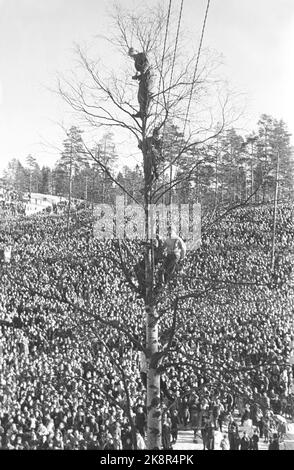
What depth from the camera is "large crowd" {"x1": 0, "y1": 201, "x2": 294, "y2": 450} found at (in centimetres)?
768

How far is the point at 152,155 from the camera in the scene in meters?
6.66

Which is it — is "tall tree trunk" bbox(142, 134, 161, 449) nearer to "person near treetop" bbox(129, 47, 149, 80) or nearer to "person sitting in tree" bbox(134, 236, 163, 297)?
"person sitting in tree" bbox(134, 236, 163, 297)

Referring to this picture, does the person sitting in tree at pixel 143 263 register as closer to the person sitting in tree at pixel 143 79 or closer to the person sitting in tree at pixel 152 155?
the person sitting in tree at pixel 152 155

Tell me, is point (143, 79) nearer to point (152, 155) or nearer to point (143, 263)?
point (152, 155)

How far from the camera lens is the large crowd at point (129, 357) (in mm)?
7676

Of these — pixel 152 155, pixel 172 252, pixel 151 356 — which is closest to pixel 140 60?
pixel 152 155

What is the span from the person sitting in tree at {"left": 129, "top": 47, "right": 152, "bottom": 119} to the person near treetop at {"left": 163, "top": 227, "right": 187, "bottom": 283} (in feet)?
5.63

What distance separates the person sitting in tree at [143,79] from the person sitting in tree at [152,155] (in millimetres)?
333

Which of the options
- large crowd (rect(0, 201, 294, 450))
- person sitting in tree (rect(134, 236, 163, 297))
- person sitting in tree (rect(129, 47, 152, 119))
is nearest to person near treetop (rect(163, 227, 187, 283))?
person sitting in tree (rect(134, 236, 163, 297))

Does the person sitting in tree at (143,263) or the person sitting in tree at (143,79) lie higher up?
the person sitting in tree at (143,79)

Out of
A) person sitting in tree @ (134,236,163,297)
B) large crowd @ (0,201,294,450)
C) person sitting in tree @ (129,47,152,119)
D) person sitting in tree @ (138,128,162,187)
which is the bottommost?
large crowd @ (0,201,294,450)

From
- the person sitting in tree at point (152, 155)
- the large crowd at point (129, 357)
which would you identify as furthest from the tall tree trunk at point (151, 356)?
the large crowd at point (129, 357)

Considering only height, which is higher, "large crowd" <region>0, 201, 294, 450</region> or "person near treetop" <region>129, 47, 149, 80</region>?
"person near treetop" <region>129, 47, 149, 80</region>

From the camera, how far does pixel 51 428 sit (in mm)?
13188
